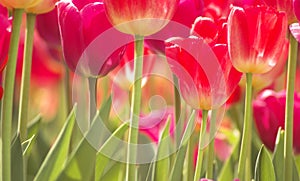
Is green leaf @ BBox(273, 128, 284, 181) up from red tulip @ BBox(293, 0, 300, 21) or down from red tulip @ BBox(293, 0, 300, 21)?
A: down

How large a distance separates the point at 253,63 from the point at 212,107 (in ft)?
0.18

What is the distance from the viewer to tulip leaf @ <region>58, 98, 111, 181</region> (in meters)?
0.86

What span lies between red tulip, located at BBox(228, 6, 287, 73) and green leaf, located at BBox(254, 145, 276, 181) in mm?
81

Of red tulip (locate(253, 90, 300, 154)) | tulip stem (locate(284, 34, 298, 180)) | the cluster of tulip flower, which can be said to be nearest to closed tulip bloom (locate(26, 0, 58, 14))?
the cluster of tulip flower

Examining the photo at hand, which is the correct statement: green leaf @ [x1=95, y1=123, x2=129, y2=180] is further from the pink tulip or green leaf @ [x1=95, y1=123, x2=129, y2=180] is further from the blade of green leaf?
the pink tulip

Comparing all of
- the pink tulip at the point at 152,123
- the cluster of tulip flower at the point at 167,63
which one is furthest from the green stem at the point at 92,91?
the pink tulip at the point at 152,123

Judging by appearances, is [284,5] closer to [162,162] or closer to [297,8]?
[297,8]

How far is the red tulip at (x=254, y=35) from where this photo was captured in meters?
0.76

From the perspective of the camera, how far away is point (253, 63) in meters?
0.78

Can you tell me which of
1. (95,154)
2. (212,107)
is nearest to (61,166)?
(95,154)

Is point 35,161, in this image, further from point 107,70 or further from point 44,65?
point 44,65

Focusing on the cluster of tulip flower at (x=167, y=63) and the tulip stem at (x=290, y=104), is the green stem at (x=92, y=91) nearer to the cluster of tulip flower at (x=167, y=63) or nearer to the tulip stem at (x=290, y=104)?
the cluster of tulip flower at (x=167, y=63)

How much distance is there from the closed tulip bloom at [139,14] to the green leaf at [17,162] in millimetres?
143

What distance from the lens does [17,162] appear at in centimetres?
77
